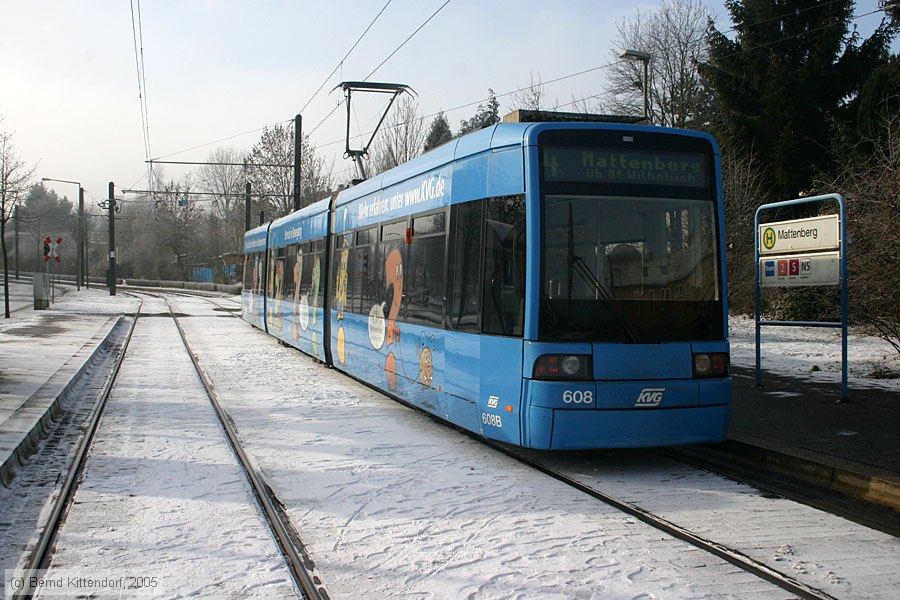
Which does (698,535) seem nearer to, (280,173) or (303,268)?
(303,268)

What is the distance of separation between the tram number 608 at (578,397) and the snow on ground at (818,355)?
660 centimetres

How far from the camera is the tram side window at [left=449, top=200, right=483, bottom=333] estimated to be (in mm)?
7824

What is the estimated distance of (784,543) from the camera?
17.7 ft

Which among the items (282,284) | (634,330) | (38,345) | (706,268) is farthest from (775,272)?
(38,345)

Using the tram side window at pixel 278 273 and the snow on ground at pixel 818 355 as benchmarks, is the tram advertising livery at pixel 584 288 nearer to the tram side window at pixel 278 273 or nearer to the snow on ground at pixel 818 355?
the snow on ground at pixel 818 355

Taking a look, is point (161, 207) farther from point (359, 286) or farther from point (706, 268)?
point (706, 268)

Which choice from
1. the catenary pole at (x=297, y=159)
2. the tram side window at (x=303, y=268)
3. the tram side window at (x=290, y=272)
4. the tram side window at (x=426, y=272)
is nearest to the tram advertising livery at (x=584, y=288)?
the tram side window at (x=426, y=272)

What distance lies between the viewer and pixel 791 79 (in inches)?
1128

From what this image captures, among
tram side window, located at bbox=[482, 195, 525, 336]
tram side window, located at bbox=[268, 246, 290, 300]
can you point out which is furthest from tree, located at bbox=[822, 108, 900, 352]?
tram side window, located at bbox=[268, 246, 290, 300]

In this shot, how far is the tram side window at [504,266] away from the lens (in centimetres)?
719

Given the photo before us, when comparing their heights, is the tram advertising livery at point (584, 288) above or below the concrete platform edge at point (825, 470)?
above

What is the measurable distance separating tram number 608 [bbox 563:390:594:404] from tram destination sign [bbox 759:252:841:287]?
485 cm

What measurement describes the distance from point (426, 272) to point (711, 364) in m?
3.24

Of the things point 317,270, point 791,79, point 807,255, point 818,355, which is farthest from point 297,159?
point 807,255
